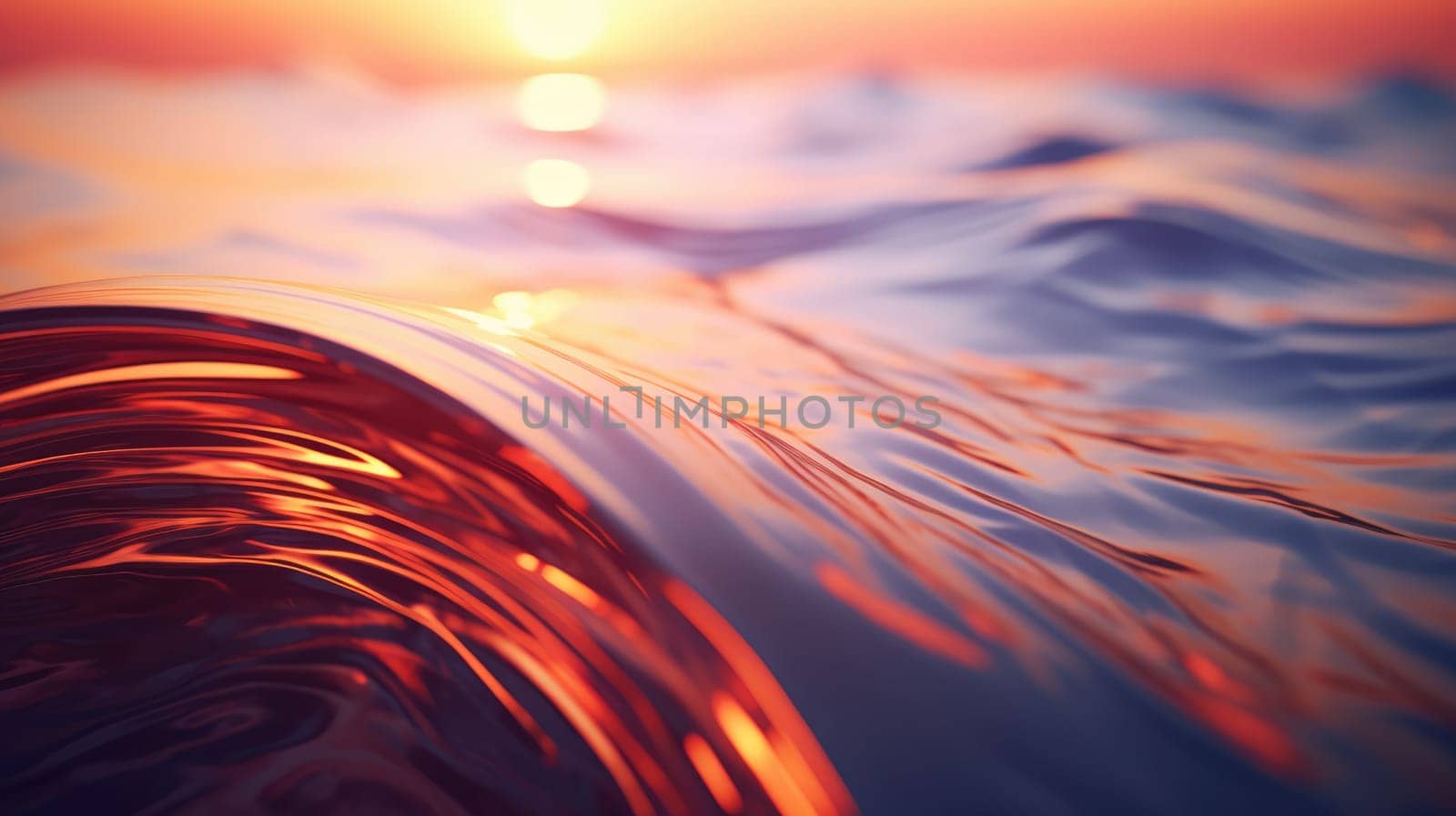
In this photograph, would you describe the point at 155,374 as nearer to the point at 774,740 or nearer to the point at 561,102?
the point at 774,740

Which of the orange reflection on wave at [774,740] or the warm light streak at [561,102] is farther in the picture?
the warm light streak at [561,102]

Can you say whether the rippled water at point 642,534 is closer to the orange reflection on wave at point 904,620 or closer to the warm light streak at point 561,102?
the orange reflection on wave at point 904,620

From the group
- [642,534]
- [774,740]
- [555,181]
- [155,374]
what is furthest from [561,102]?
[774,740]

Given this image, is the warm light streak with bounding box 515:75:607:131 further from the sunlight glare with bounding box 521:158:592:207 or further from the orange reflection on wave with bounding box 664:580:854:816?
the orange reflection on wave with bounding box 664:580:854:816

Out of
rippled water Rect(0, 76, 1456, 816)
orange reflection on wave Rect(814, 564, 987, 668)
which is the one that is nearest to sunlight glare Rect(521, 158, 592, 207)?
rippled water Rect(0, 76, 1456, 816)

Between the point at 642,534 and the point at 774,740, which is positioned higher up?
the point at 642,534

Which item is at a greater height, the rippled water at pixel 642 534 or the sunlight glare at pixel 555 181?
the sunlight glare at pixel 555 181

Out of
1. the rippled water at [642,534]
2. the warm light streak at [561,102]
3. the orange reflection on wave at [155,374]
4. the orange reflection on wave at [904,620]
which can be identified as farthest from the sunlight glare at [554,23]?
the orange reflection on wave at [904,620]

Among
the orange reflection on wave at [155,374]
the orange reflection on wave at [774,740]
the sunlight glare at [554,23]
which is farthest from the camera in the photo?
the sunlight glare at [554,23]


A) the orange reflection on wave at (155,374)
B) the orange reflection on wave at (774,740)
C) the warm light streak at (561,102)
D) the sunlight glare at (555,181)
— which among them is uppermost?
the warm light streak at (561,102)
